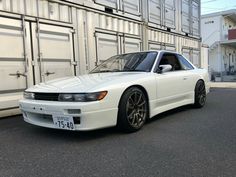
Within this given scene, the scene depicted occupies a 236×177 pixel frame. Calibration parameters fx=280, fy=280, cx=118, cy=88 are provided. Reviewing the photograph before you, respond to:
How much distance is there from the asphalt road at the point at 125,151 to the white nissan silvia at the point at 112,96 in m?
0.26

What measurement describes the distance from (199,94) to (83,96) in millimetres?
3533

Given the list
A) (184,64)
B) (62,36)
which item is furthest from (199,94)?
(62,36)

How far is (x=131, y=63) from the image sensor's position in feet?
16.9

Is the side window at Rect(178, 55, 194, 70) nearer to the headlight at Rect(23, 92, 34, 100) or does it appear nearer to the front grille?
the front grille

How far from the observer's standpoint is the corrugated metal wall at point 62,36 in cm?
591

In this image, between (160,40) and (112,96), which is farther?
(160,40)

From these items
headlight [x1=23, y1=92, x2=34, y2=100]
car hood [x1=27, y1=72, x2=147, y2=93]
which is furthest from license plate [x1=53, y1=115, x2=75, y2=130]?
headlight [x1=23, y1=92, x2=34, y2=100]

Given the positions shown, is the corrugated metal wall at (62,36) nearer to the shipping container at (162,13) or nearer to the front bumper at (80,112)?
the shipping container at (162,13)

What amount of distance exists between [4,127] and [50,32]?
2.79 m

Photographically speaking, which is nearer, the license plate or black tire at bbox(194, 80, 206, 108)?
the license plate

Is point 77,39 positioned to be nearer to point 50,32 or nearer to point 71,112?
point 50,32

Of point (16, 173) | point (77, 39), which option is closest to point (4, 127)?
point (16, 173)

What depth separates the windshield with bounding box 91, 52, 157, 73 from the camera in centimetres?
496

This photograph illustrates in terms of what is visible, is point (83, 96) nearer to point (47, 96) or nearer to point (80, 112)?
point (80, 112)
